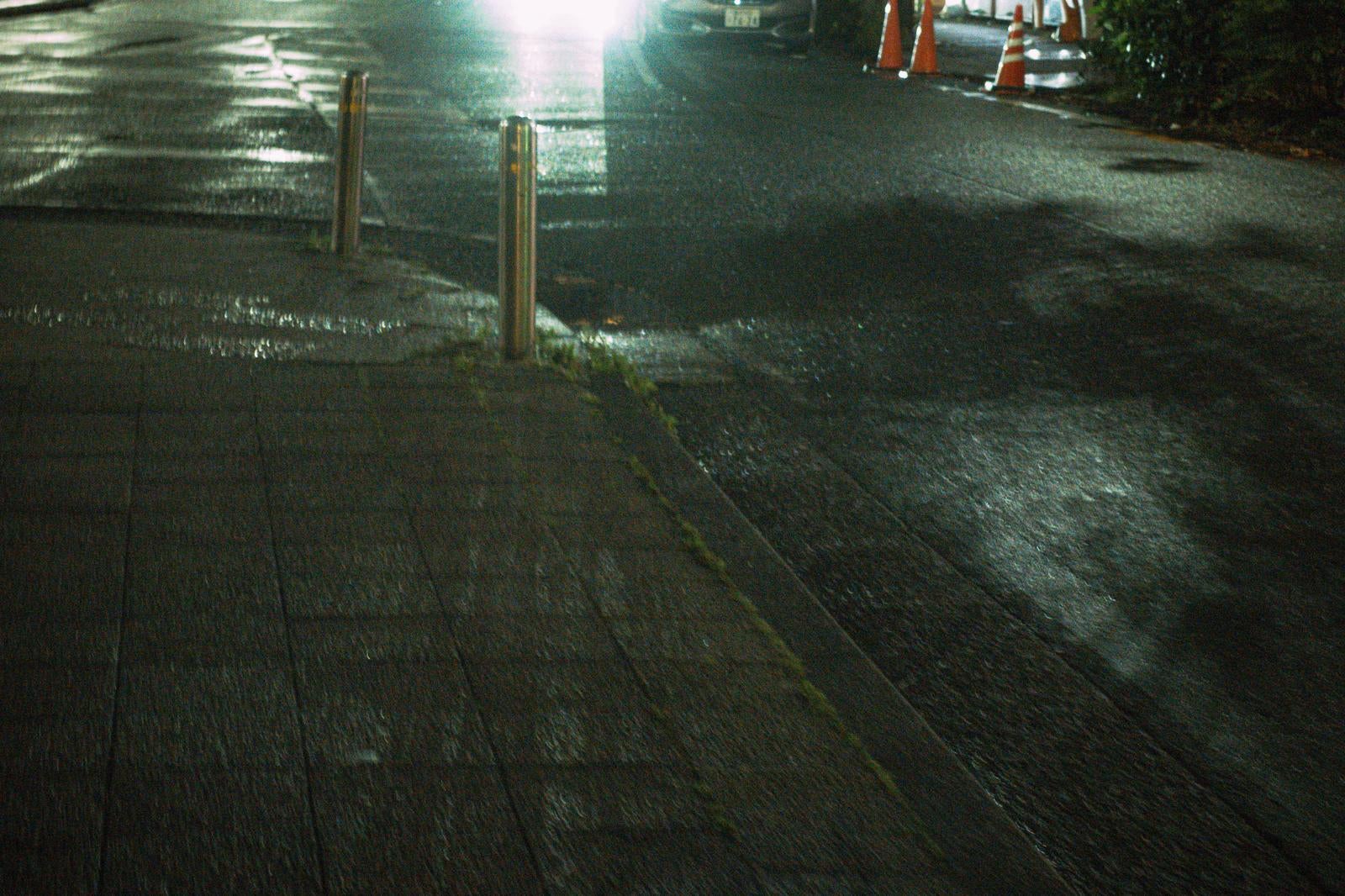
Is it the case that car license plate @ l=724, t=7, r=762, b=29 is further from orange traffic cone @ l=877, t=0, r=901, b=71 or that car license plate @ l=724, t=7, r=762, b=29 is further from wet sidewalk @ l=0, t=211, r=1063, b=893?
wet sidewalk @ l=0, t=211, r=1063, b=893

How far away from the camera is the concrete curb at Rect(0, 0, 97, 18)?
84.8ft

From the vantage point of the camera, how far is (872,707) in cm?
384

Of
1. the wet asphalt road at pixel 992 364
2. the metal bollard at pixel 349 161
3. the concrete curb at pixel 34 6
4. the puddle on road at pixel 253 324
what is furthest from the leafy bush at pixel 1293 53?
the concrete curb at pixel 34 6

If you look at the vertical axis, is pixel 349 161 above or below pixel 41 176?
above

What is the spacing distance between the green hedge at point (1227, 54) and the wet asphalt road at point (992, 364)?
1206 mm

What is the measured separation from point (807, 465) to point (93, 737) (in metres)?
3.04

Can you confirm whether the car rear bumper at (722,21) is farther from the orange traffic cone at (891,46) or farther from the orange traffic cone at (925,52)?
the orange traffic cone at (925,52)

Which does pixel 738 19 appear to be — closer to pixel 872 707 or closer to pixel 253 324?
pixel 253 324

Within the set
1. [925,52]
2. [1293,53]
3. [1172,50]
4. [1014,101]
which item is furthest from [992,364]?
[925,52]

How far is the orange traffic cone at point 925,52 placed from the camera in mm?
21156

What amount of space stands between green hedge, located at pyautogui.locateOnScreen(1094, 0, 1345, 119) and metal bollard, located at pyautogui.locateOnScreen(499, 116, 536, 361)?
10.5 m

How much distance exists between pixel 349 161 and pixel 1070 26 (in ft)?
74.8

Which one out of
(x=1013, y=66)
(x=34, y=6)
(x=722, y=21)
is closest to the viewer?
(x=1013, y=66)

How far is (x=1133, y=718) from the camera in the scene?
13.1ft
